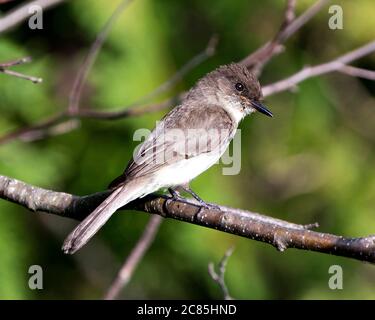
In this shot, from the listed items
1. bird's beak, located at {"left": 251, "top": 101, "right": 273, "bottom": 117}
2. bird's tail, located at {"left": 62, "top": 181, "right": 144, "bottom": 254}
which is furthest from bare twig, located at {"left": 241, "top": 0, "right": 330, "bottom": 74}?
bird's tail, located at {"left": 62, "top": 181, "right": 144, "bottom": 254}

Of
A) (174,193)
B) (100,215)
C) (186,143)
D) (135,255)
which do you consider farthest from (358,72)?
(100,215)

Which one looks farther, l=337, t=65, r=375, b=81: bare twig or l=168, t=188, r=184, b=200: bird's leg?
l=337, t=65, r=375, b=81: bare twig

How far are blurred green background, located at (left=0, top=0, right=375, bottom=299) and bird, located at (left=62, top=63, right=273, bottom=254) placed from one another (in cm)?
52

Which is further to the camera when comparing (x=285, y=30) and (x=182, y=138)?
(x=182, y=138)

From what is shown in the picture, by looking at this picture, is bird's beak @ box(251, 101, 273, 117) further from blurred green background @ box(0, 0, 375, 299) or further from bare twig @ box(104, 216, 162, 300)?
bare twig @ box(104, 216, 162, 300)

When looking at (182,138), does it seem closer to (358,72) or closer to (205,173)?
(205,173)

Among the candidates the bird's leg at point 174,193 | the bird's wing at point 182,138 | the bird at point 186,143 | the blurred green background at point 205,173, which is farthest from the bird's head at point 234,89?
the bird's leg at point 174,193

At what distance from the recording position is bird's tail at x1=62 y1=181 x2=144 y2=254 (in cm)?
405

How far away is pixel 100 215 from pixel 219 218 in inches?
28.2

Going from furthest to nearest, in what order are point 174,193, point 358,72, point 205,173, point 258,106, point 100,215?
point 205,173 < point 258,106 < point 358,72 < point 174,193 < point 100,215

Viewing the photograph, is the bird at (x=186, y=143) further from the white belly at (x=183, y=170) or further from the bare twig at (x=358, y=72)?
the bare twig at (x=358, y=72)

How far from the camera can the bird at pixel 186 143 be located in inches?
168

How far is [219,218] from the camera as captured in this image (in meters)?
3.83

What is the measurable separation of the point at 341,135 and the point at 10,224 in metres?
2.89
